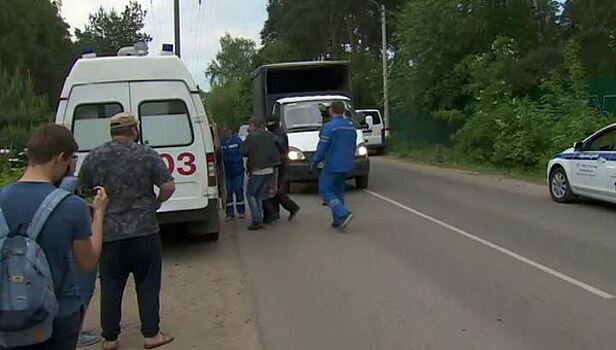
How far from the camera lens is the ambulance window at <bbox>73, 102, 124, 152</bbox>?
9281 millimetres

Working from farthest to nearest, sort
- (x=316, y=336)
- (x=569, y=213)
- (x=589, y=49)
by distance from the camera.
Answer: (x=589, y=49) < (x=569, y=213) < (x=316, y=336)

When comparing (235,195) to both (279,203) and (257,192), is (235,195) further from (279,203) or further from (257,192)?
(257,192)

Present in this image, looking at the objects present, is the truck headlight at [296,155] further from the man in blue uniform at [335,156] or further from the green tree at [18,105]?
the green tree at [18,105]

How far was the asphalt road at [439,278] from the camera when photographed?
5.90m

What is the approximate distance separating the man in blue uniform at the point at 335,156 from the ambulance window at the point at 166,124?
2.12 m

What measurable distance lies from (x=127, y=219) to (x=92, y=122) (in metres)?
4.14

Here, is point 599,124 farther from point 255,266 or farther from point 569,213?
point 255,266

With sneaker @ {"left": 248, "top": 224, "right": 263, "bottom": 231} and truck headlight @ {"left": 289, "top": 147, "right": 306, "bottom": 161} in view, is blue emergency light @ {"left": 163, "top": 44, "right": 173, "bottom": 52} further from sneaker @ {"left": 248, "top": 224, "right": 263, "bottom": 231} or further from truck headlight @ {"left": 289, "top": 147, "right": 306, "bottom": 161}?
truck headlight @ {"left": 289, "top": 147, "right": 306, "bottom": 161}

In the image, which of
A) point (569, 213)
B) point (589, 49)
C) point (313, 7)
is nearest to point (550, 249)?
point (569, 213)

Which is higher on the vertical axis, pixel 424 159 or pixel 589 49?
pixel 589 49

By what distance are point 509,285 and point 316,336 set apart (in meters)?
2.42

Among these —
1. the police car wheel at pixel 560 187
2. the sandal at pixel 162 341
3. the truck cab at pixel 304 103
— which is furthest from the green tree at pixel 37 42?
the sandal at pixel 162 341

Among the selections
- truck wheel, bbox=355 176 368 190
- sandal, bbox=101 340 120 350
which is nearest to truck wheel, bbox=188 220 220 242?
sandal, bbox=101 340 120 350

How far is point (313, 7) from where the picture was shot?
49.8 meters
